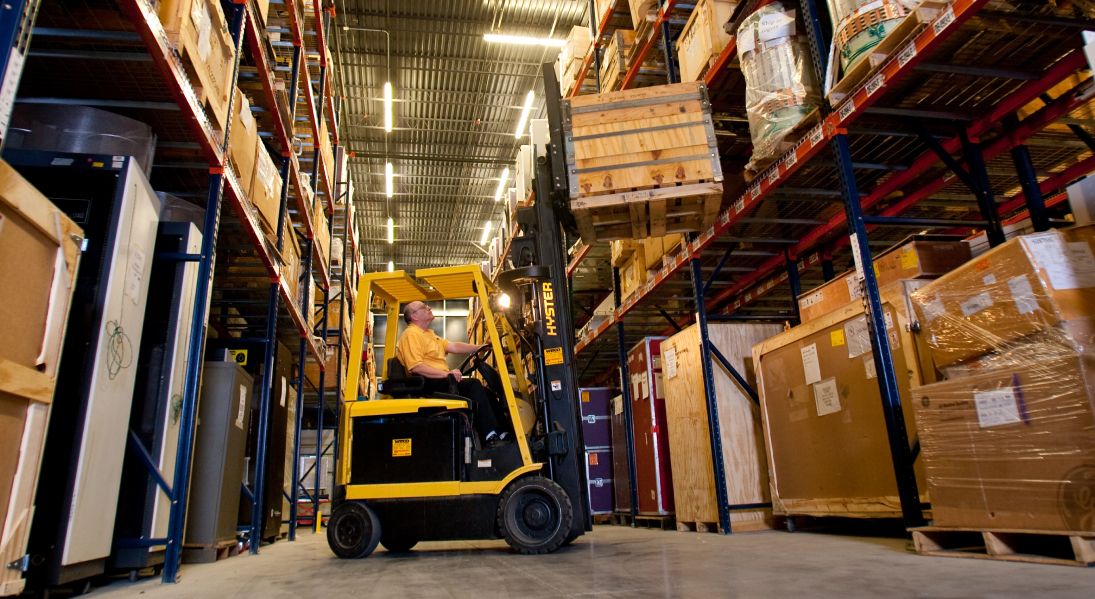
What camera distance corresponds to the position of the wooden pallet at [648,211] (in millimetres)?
4797

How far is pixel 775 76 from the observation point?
445 centimetres

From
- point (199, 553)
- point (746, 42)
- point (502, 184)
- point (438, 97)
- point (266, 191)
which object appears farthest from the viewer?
point (502, 184)

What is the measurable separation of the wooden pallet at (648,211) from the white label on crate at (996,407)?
2377 millimetres

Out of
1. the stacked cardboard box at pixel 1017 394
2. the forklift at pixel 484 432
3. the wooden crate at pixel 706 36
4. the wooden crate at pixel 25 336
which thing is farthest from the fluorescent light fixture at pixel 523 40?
the wooden crate at pixel 25 336

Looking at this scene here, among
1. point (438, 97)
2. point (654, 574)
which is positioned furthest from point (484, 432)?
point (438, 97)

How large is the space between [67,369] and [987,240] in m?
5.55

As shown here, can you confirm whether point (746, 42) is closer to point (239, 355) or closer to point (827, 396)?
point (827, 396)

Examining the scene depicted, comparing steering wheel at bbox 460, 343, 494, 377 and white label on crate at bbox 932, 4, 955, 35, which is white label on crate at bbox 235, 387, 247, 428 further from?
white label on crate at bbox 932, 4, 955, 35

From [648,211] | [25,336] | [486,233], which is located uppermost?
[486,233]

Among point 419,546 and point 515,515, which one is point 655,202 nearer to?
point 515,515

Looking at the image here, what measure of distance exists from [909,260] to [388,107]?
11.8 metres

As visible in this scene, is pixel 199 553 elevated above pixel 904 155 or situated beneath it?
situated beneath

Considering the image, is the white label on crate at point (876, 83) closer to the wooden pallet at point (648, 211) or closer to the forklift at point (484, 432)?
the wooden pallet at point (648, 211)

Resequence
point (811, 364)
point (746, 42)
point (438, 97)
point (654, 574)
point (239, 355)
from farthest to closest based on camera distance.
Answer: point (438, 97), point (239, 355), point (811, 364), point (746, 42), point (654, 574)
